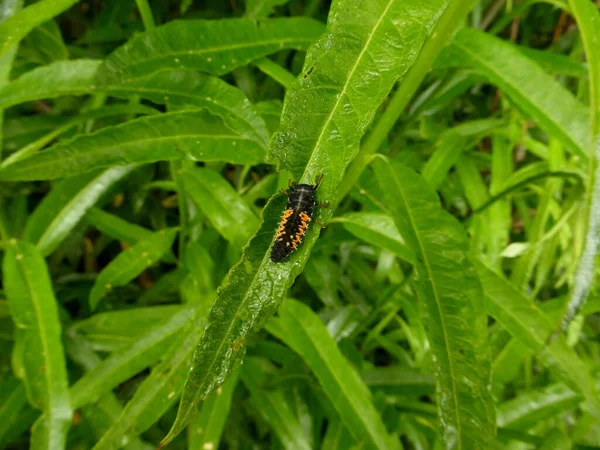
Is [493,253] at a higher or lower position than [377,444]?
higher

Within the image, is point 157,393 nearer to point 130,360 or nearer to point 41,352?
point 130,360

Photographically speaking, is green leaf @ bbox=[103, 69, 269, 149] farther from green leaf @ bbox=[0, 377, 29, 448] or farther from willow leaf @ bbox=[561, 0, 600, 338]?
green leaf @ bbox=[0, 377, 29, 448]

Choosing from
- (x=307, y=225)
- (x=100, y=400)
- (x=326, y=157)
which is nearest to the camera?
(x=326, y=157)

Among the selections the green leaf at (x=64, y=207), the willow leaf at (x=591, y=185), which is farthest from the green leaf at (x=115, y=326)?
the willow leaf at (x=591, y=185)

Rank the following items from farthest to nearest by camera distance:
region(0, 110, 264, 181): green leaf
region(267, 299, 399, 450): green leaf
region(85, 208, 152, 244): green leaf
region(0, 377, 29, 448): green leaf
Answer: region(85, 208, 152, 244): green leaf → region(0, 377, 29, 448): green leaf → region(267, 299, 399, 450): green leaf → region(0, 110, 264, 181): green leaf

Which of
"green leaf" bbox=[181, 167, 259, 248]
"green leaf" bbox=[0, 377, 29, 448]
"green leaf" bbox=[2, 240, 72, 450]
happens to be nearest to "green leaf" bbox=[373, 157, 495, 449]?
"green leaf" bbox=[181, 167, 259, 248]

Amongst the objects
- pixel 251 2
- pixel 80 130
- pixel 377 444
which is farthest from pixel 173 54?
pixel 377 444

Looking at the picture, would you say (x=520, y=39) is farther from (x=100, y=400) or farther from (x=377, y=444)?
(x=100, y=400)
